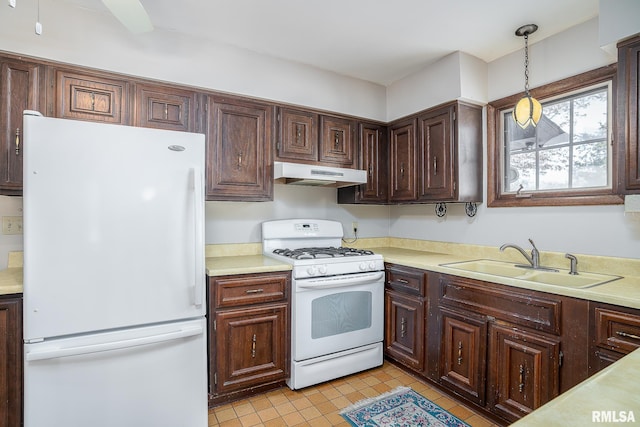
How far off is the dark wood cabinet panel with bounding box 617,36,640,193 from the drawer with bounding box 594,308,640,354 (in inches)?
25.9

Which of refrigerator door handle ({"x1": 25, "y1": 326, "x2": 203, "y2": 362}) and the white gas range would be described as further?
the white gas range

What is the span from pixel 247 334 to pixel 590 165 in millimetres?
2522

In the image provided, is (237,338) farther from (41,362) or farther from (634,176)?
(634,176)

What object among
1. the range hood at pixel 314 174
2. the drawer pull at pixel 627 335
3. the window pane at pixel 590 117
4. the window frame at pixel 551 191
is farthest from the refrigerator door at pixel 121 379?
the window pane at pixel 590 117

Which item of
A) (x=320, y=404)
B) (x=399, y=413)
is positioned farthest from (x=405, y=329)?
(x=320, y=404)

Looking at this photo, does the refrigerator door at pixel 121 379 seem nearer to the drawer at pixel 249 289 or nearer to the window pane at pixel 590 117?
the drawer at pixel 249 289

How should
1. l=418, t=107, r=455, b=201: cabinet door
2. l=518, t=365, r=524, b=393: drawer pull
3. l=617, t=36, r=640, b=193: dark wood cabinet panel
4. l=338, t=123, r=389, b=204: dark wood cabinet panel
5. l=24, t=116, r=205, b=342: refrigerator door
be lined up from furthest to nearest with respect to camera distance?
1. l=338, t=123, r=389, b=204: dark wood cabinet panel
2. l=418, t=107, r=455, b=201: cabinet door
3. l=518, t=365, r=524, b=393: drawer pull
4. l=617, t=36, r=640, b=193: dark wood cabinet panel
5. l=24, t=116, r=205, b=342: refrigerator door

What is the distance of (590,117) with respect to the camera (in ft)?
7.13

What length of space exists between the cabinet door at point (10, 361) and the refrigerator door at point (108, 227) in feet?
0.68

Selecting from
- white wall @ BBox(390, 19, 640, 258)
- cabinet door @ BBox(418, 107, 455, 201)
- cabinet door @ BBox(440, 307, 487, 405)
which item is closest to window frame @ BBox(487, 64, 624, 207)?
white wall @ BBox(390, 19, 640, 258)

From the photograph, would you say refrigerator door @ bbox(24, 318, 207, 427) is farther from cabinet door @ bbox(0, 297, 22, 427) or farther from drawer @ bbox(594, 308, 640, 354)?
drawer @ bbox(594, 308, 640, 354)

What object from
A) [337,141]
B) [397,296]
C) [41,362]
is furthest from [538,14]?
[41,362]

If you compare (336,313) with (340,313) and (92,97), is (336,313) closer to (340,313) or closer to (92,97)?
(340,313)

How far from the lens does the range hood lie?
249cm
